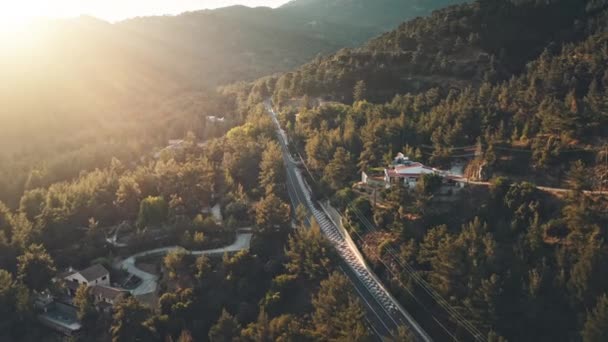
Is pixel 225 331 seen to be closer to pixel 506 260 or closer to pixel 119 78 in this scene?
pixel 506 260

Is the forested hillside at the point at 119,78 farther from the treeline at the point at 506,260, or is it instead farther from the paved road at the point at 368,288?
the treeline at the point at 506,260

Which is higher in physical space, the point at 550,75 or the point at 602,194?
the point at 550,75

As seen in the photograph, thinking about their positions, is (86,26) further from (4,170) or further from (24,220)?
Answer: (24,220)

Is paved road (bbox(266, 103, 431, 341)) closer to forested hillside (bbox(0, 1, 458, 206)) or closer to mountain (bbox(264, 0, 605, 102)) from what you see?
mountain (bbox(264, 0, 605, 102))

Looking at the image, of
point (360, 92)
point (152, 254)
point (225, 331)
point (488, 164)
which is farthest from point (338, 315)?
point (360, 92)

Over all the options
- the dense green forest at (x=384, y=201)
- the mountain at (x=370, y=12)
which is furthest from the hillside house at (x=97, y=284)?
the mountain at (x=370, y=12)

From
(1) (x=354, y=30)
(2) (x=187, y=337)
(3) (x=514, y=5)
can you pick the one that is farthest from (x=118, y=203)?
(1) (x=354, y=30)

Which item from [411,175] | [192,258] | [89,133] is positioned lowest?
[192,258]

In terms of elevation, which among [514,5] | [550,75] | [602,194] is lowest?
[602,194]
